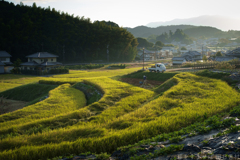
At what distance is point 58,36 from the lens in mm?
72750

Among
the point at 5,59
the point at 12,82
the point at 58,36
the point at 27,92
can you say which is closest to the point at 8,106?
the point at 27,92

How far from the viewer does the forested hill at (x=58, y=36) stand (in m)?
62.5

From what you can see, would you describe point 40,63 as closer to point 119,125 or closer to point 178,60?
point 178,60

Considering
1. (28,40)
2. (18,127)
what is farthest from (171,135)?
(28,40)

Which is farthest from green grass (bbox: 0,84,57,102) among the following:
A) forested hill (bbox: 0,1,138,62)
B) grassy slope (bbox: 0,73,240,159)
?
forested hill (bbox: 0,1,138,62)

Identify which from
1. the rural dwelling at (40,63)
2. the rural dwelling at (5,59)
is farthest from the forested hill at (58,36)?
the rural dwelling at (40,63)

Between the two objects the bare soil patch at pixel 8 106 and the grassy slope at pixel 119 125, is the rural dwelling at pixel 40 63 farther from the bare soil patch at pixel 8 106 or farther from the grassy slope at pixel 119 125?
the grassy slope at pixel 119 125

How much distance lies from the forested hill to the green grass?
1529 inches

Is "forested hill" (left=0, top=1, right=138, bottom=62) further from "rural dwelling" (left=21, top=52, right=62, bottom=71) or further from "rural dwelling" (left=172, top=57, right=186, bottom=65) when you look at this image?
"rural dwelling" (left=172, top=57, right=186, bottom=65)

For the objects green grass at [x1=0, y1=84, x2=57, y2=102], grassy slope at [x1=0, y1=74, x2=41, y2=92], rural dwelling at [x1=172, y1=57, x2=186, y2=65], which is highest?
rural dwelling at [x1=172, y1=57, x2=186, y2=65]

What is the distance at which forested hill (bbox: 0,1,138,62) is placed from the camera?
6247cm

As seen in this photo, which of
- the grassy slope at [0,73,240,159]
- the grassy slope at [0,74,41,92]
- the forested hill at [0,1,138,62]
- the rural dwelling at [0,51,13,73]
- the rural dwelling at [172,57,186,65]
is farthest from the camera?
the forested hill at [0,1,138,62]

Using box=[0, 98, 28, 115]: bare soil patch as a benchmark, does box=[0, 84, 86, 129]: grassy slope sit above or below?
above

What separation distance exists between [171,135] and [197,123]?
2.23 metres
